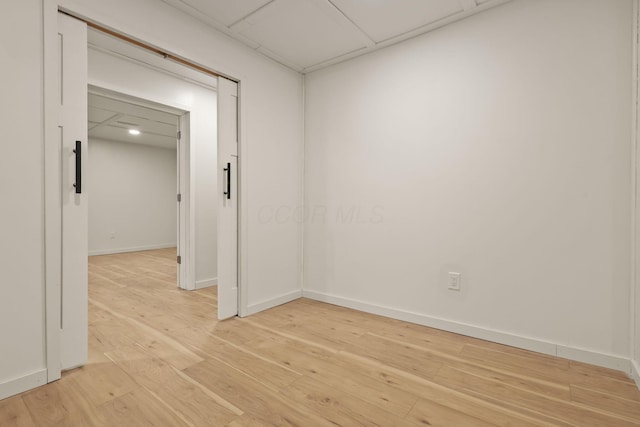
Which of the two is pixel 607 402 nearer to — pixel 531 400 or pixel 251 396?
pixel 531 400

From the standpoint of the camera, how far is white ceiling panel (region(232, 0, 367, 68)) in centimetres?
225

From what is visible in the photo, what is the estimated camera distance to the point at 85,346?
6.00 feet

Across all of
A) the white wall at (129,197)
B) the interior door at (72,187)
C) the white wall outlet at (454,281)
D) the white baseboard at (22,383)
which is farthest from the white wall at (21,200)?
the white wall at (129,197)

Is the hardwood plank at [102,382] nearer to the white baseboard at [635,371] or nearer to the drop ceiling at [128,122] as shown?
the white baseboard at [635,371]

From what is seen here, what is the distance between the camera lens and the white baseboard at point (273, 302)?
2.78 meters

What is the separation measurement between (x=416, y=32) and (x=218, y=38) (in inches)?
64.9

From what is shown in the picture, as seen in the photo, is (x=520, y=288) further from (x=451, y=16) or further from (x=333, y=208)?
(x=451, y=16)

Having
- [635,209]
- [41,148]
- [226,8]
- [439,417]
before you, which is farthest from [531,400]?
[226,8]

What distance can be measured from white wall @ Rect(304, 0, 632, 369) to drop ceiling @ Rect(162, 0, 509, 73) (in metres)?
0.15

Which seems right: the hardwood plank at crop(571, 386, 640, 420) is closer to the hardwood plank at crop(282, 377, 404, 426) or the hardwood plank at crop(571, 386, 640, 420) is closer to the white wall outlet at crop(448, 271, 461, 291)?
the white wall outlet at crop(448, 271, 461, 291)

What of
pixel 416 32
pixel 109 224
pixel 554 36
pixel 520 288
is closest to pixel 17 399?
pixel 520 288

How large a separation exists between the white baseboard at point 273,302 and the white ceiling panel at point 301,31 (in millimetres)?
2398

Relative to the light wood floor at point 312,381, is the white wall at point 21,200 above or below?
above

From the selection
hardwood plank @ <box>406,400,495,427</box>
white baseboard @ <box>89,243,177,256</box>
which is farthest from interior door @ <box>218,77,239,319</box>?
white baseboard @ <box>89,243,177,256</box>
